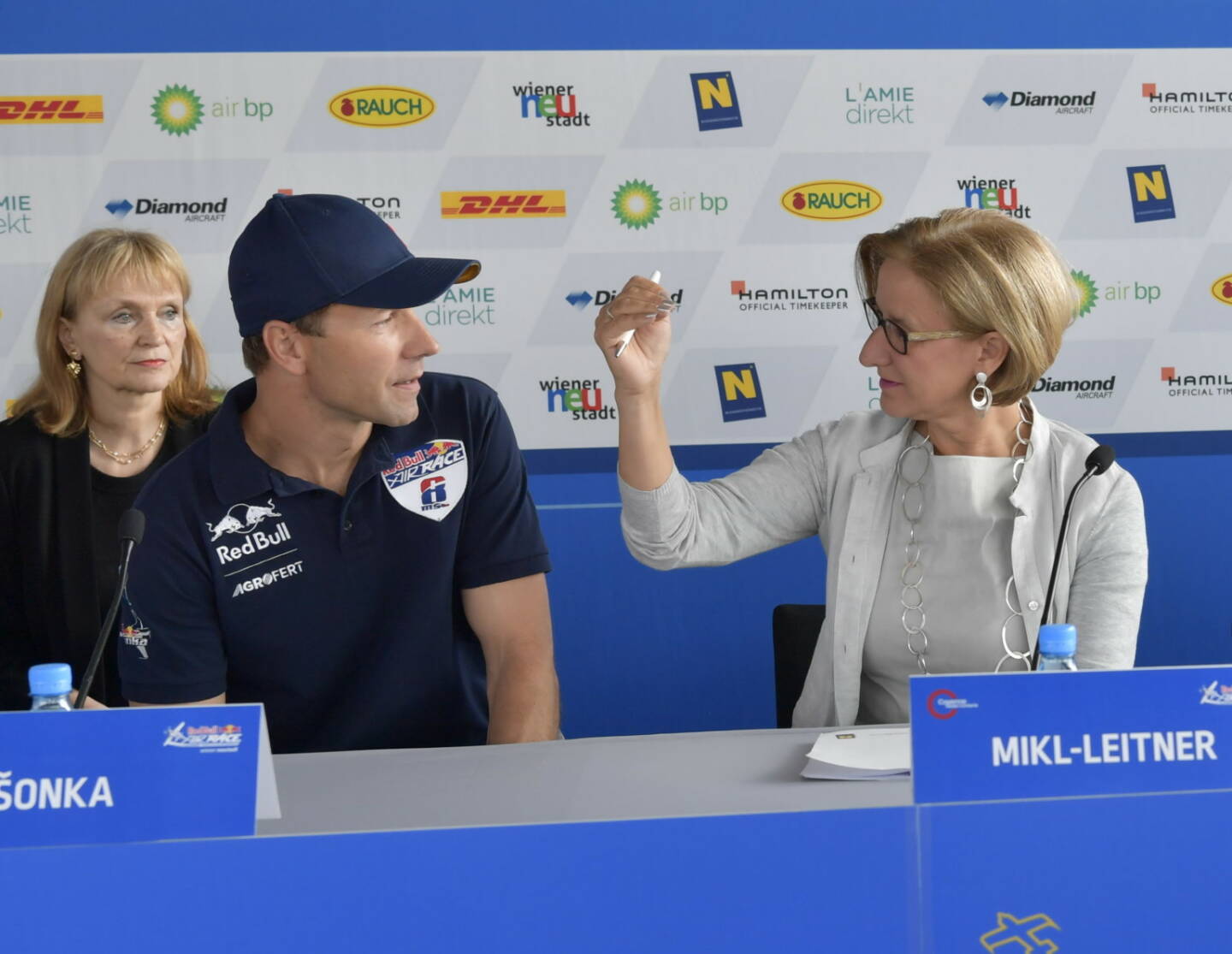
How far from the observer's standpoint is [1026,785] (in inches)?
39.5

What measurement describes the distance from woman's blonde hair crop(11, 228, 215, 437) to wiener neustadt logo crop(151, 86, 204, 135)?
688 millimetres

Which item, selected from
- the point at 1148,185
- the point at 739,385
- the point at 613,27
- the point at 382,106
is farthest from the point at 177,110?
the point at 1148,185

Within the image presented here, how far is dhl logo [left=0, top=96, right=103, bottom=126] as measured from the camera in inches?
120

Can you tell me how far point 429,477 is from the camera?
176 cm

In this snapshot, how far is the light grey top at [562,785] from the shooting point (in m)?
1.10

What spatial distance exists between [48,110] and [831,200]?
73.5 inches

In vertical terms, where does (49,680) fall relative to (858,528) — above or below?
below

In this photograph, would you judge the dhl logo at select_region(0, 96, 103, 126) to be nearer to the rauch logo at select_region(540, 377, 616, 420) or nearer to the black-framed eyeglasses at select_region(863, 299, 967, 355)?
the rauch logo at select_region(540, 377, 616, 420)

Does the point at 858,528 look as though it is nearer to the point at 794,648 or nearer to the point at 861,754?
the point at 794,648

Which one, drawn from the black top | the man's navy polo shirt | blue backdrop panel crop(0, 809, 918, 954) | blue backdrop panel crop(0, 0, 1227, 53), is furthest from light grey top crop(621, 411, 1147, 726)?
blue backdrop panel crop(0, 0, 1227, 53)

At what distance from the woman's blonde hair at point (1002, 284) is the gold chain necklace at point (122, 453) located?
1.38 meters

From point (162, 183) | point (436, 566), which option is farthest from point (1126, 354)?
point (162, 183)

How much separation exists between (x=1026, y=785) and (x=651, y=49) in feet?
8.11

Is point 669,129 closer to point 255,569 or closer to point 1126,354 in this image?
point 1126,354
